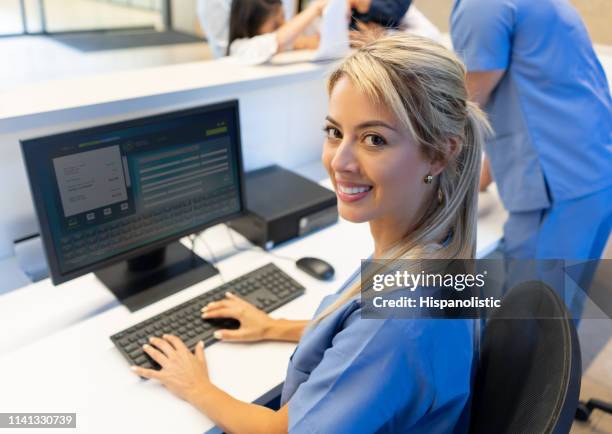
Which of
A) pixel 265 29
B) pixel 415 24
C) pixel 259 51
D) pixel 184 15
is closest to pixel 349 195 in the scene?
pixel 259 51

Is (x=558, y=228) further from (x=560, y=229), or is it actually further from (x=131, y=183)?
(x=131, y=183)

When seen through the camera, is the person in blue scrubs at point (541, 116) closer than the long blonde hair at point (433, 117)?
No

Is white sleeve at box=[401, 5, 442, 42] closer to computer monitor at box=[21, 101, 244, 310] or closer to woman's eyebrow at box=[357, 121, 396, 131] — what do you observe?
computer monitor at box=[21, 101, 244, 310]

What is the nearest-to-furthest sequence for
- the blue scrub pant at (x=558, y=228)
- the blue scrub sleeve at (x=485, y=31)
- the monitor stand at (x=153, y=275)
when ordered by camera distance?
the monitor stand at (x=153, y=275) → the blue scrub sleeve at (x=485, y=31) → the blue scrub pant at (x=558, y=228)

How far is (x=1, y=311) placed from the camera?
1.13 m

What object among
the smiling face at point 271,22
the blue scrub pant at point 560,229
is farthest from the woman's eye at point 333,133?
the smiling face at point 271,22

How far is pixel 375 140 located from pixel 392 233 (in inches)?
6.6

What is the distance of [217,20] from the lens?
2836 mm

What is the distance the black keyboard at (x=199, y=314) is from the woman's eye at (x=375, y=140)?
0.50m

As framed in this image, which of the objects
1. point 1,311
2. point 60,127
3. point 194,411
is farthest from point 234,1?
point 194,411

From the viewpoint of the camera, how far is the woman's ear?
2.66 feet

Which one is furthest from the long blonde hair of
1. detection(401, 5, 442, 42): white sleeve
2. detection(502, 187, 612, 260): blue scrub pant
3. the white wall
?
the white wall

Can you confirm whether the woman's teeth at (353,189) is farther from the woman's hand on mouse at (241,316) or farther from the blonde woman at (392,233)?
the woman's hand on mouse at (241,316)

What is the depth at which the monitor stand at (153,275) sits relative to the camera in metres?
1.18
